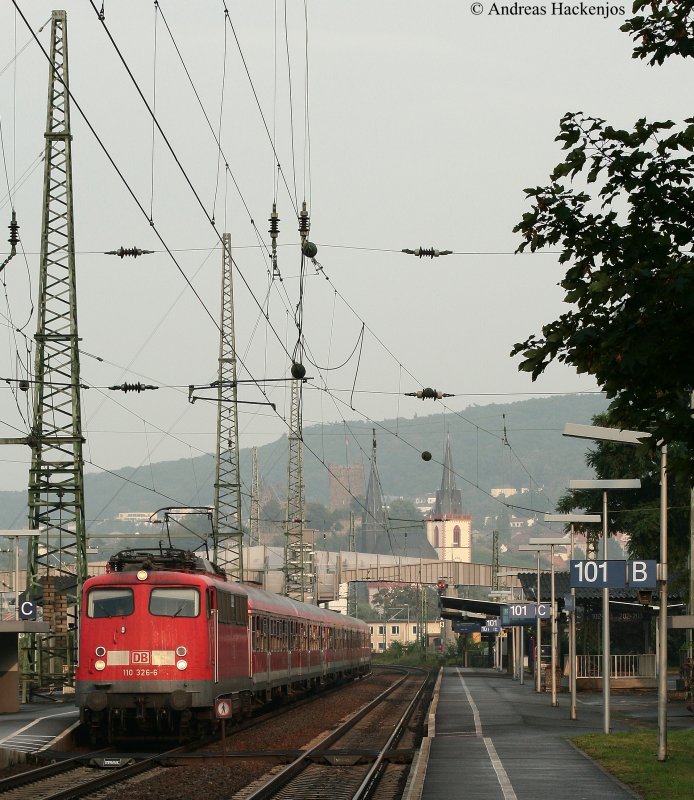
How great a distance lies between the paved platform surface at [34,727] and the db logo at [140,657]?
1805 mm

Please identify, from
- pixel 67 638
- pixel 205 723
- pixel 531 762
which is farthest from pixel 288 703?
pixel 531 762

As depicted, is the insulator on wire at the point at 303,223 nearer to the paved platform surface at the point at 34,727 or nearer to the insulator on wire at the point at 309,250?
the insulator on wire at the point at 309,250

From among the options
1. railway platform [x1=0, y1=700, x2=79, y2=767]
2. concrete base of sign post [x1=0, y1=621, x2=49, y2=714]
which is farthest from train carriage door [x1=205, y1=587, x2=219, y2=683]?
concrete base of sign post [x1=0, y1=621, x2=49, y2=714]

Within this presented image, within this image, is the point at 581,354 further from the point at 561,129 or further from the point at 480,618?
the point at 480,618

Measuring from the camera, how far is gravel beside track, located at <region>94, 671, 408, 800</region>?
63.1 feet

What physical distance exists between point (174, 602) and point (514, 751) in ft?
24.2

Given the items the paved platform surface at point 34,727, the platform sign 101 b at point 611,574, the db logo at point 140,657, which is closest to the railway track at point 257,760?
the paved platform surface at point 34,727

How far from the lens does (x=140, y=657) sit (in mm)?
27141

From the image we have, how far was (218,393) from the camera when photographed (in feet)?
221

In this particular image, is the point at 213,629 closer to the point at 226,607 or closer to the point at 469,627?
the point at 226,607

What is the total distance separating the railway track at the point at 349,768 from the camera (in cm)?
1922

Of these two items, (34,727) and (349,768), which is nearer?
(349,768)

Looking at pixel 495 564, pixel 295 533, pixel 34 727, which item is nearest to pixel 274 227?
pixel 34 727

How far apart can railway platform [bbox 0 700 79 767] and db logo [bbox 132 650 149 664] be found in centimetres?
177
